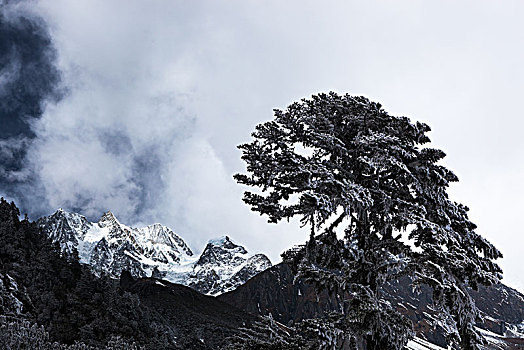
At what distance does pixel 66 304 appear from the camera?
30531 mm

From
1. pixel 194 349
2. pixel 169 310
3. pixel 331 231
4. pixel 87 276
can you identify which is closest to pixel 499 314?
pixel 169 310

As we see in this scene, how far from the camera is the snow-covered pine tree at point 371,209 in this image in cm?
716

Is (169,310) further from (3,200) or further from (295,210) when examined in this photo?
(295,210)

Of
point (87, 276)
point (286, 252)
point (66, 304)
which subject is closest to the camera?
point (286, 252)

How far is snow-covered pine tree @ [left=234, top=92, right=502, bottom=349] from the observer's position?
7160 mm

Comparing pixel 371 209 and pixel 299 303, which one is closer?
pixel 371 209

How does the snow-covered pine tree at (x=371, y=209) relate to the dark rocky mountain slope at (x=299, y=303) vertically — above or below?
below

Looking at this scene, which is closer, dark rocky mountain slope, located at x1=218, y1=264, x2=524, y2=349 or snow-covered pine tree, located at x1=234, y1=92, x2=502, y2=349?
snow-covered pine tree, located at x1=234, y1=92, x2=502, y2=349

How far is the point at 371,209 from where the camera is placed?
8562mm

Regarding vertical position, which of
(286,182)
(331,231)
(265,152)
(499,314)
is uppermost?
(499,314)

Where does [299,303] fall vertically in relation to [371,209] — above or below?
above

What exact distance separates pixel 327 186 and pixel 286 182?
3.70 ft

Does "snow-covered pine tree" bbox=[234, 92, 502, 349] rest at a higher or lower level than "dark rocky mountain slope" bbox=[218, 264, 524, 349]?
lower

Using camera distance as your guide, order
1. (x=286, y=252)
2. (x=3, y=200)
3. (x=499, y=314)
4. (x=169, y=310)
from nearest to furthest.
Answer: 1. (x=286, y=252)
2. (x=3, y=200)
3. (x=169, y=310)
4. (x=499, y=314)
